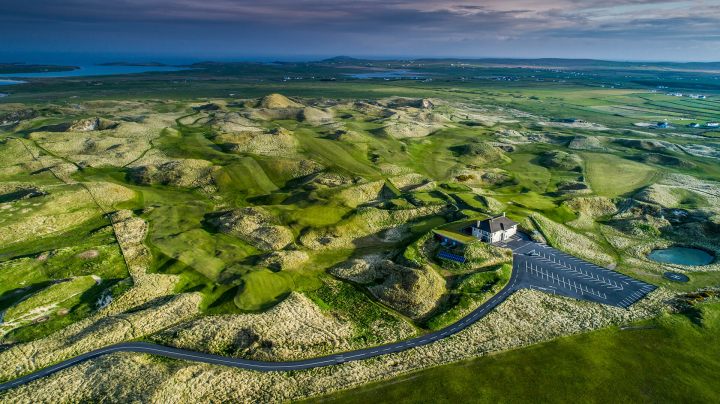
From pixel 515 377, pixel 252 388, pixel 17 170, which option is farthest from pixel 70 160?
pixel 515 377

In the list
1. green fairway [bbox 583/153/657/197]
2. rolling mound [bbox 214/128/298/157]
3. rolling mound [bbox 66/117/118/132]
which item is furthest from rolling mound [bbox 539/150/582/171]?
rolling mound [bbox 66/117/118/132]

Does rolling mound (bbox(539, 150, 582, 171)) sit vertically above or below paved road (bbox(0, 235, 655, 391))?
above

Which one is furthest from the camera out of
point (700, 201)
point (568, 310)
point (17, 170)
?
point (17, 170)

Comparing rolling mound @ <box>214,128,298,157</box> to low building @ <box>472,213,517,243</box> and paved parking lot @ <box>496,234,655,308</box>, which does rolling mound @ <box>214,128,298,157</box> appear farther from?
paved parking lot @ <box>496,234,655,308</box>

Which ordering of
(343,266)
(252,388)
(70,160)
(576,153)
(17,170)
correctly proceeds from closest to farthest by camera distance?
(252,388), (343,266), (17,170), (70,160), (576,153)

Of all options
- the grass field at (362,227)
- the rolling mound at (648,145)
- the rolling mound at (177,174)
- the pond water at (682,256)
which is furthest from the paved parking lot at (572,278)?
the rolling mound at (648,145)

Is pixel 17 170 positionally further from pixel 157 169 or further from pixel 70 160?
pixel 157 169
